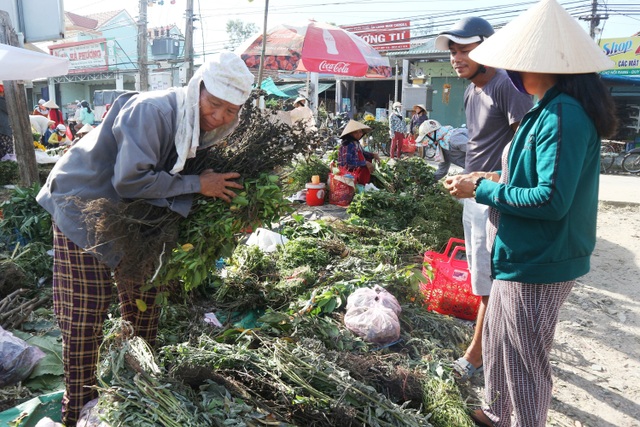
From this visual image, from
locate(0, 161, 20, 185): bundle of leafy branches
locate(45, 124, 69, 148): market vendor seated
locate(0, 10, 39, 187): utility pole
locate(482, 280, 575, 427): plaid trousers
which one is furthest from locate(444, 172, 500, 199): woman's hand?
locate(45, 124, 69, 148): market vendor seated

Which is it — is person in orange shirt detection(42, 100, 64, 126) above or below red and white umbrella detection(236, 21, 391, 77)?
below

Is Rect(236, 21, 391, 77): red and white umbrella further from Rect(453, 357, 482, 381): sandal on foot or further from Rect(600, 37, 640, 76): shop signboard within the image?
Rect(600, 37, 640, 76): shop signboard

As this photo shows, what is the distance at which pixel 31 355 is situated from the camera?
2742mm

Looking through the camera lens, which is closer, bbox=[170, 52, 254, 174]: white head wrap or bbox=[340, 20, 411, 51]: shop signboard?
bbox=[170, 52, 254, 174]: white head wrap

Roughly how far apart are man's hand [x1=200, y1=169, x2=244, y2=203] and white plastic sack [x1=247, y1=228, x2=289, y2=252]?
2.40m

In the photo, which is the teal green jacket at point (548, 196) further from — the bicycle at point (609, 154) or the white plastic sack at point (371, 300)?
the bicycle at point (609, 154)

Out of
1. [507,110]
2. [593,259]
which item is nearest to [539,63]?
[507,110]

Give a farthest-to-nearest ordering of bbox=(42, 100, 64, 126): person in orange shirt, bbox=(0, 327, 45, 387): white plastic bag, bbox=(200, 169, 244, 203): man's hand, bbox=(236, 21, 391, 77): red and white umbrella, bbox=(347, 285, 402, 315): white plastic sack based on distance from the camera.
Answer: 1. bbox=(42, 100, 64, 126): person in orange shirt
2. bbox=(236, 21, 391, 77): red and white umbrella
3. bbox=(347, 285, 402, 315): white plastic sack
4. bbox=(0, 327, 45, 387): white plastic bag
5. bbox=(200, 169, 244, 203): man's hand

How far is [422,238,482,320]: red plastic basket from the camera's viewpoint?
11.5ft

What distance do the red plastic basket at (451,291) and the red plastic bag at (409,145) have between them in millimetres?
11800

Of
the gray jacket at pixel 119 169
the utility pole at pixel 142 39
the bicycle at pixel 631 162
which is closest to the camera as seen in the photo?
the gray jacket at pixel 119 169

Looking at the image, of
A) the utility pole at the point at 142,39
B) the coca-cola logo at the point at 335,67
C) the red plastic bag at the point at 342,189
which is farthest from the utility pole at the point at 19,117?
the utility pole at the point at 142,39

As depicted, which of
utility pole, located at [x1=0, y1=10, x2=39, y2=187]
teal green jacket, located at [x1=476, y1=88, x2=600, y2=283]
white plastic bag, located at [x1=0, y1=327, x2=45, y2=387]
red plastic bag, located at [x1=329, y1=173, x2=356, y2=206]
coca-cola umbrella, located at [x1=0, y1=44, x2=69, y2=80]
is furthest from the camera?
red plastic bag, located at [x1=329, y1=173, x2=356, y2=206]

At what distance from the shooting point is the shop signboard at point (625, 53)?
16.8 m
